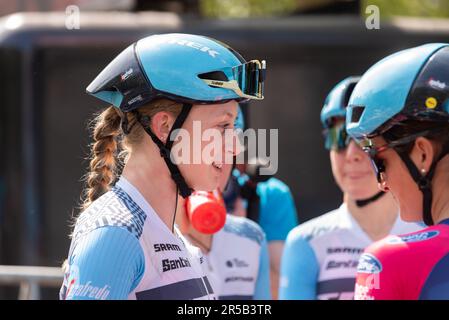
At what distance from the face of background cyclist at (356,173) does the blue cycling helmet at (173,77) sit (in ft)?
6.19

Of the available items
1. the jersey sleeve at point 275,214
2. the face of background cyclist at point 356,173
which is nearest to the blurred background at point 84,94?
the jersey sleeve at point 275,214

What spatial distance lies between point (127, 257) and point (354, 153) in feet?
8.07

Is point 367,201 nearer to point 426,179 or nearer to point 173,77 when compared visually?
point 426,179

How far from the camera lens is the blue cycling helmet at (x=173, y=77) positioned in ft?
9.23

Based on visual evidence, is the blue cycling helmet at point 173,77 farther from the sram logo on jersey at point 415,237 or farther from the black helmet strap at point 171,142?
the sram logo on jersey at point 415,237

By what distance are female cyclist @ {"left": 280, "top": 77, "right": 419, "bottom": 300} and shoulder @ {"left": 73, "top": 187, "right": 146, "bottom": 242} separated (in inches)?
81.9

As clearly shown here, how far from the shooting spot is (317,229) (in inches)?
189

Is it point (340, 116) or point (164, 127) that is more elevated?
point (164, 127)

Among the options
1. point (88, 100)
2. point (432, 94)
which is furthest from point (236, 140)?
point (88, 100)

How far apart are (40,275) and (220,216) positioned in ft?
3.59

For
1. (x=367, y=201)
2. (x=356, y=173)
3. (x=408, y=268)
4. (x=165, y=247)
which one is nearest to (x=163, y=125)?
(x=165, y=247)

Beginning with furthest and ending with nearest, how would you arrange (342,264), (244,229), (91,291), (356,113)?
(244,229) → (342,264) → (356,113) → (91,291)

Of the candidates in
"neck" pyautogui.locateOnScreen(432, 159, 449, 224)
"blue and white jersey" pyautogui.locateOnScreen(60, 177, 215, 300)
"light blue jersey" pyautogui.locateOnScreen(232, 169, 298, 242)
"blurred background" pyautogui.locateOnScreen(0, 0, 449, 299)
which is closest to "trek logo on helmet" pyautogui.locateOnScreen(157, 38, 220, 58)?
"blue and white jersey" pyautogui.locateOnScreen(60, 177, 215, 300)

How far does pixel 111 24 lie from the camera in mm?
7879
